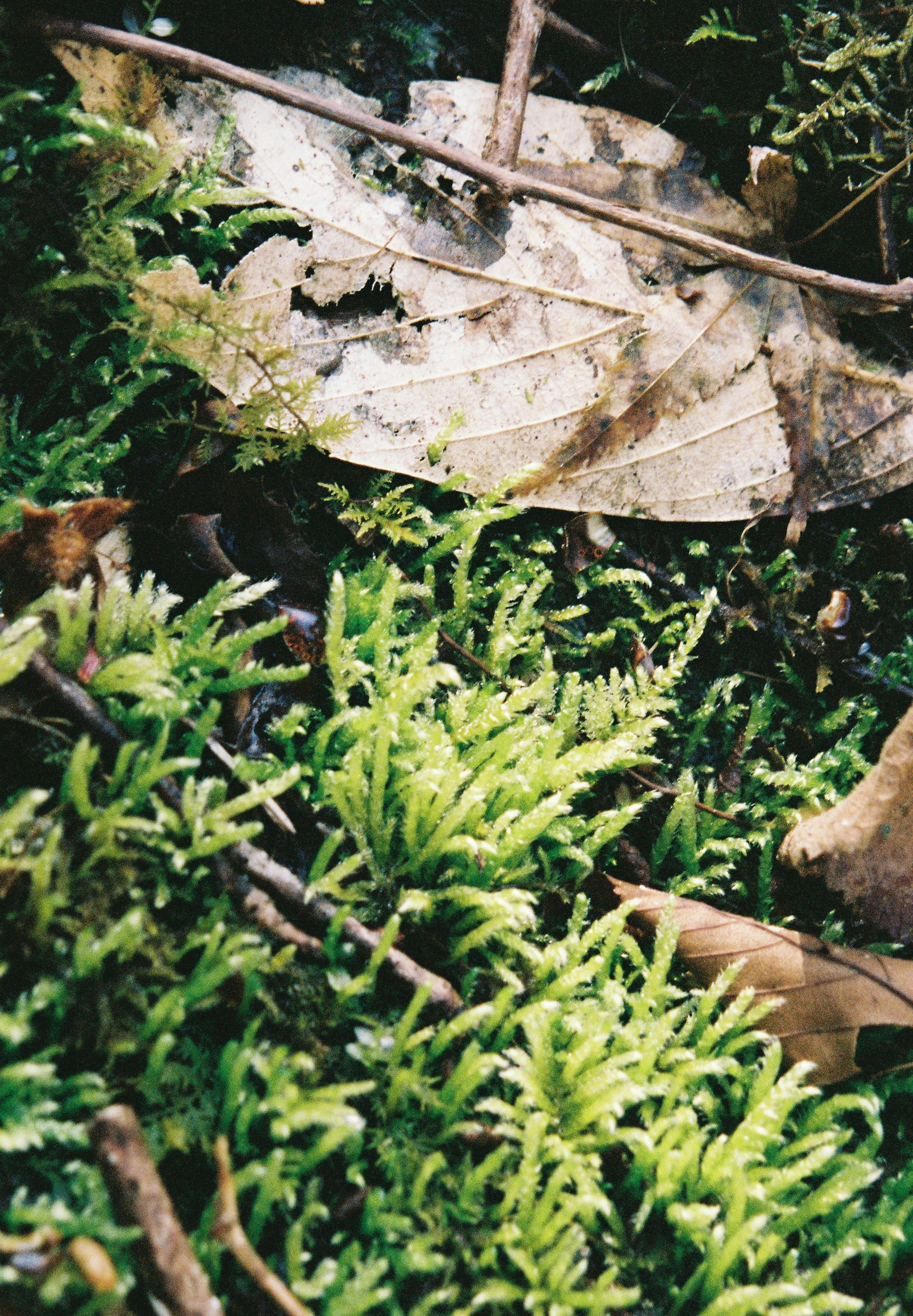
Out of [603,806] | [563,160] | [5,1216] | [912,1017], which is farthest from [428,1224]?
[563,160]

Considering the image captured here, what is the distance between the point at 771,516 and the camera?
2.22 m

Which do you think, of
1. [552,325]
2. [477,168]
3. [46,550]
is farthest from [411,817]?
[477,168]

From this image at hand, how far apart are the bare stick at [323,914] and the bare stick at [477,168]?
5.66ft

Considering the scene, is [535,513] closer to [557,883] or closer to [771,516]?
[771,516]

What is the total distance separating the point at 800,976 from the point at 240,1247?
49.5 inches

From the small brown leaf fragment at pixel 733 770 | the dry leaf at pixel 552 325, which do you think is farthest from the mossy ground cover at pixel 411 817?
the dry leaf at pixel 552 325

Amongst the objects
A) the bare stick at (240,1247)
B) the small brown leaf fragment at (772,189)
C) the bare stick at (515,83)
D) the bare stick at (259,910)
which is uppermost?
the bare stick at (515,83)

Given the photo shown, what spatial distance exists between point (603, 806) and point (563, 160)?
1.76 metres

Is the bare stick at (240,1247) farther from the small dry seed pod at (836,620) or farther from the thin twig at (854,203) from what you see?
the thin twig at (854,203)

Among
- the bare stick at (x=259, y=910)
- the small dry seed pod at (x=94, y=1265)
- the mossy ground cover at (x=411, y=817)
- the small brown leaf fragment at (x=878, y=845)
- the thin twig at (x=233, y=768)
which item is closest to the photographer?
the small dry seed pod at (x=94, y=1265)

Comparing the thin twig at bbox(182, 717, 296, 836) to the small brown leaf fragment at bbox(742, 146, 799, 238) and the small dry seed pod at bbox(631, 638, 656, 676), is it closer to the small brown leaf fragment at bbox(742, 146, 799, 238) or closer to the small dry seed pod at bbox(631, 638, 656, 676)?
the small dry seed pod at bbox(631, 638, 656, 676)

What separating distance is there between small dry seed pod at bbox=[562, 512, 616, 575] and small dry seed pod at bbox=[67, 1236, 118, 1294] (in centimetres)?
171

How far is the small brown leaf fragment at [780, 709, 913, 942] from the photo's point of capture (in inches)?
A: 72.0

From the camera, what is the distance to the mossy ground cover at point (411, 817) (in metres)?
1.30
